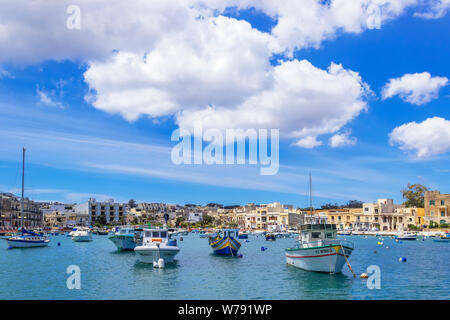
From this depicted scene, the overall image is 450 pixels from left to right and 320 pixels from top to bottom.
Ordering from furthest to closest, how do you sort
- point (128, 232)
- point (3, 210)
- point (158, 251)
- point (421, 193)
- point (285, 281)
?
point (421, 193) < point (3, 210) < point (128, 232) < point (158, 251) < point (285, 281)

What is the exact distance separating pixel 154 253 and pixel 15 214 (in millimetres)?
150577

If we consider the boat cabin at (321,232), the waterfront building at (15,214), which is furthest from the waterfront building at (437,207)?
the waterfront building at (15,214)

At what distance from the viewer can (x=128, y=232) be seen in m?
77.7

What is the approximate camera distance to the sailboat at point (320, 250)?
3847 cm

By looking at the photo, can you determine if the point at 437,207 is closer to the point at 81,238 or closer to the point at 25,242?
the point at 81,238

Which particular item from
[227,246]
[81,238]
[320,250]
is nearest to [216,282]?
[320,250]

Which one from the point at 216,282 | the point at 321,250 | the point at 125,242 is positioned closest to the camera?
the point at 216,282

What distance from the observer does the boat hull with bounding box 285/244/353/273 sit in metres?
38.3

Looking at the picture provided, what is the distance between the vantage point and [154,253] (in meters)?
45.3

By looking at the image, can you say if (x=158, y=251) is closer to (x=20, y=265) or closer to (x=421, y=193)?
(x=20, y=265)

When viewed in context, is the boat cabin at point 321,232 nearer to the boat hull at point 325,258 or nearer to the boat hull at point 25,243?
the boat hull at point 325,258

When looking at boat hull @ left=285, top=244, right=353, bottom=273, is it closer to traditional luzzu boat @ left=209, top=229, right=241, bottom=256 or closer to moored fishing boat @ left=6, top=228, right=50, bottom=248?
traditional luzzu boat @ left=209, top=229, right=241, bottom=256

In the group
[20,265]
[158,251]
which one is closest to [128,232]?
[20,265]
